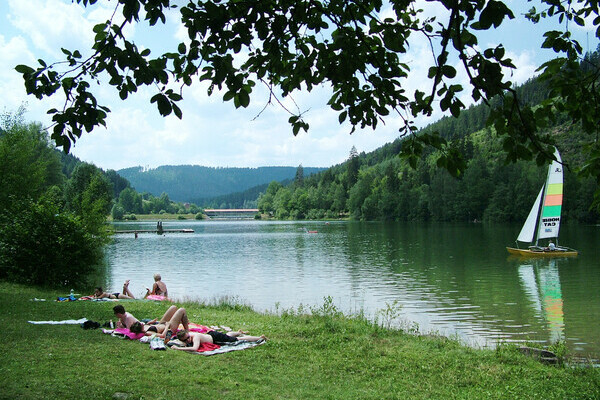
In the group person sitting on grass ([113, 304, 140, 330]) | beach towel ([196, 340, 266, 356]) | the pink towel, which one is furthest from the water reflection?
person sitting on grass ([113, 304, 140, 330])

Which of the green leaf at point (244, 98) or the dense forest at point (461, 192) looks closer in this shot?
the green leaf at point (244, 98)

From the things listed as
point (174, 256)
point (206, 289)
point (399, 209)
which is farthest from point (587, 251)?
point (399, 209)

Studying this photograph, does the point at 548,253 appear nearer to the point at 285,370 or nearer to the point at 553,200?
the point at 553,200

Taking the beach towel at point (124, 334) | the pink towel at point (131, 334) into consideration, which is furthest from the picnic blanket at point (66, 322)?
the pink towel at point (131, 334)

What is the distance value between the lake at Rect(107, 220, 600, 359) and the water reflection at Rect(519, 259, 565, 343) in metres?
0.05

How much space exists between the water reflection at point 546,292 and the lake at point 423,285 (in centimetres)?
5

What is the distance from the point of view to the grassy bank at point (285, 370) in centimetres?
730

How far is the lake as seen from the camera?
17719mm

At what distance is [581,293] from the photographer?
24578mm

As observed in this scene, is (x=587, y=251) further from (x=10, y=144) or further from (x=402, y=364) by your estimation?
(x=10, y=144)

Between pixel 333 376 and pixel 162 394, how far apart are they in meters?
3.17

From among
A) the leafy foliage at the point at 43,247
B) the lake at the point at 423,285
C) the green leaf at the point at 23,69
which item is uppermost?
the green leaf at the point at 23,69

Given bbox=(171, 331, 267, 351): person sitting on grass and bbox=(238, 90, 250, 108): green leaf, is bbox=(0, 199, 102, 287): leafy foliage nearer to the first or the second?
bbox=(171, 331, 267, 351): person sitting on grass

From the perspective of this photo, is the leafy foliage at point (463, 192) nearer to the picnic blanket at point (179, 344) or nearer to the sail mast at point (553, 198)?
the sail mast at point (553, 198)
